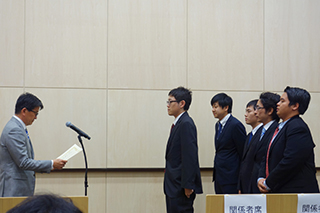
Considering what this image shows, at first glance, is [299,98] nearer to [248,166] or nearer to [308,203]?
[248,166]

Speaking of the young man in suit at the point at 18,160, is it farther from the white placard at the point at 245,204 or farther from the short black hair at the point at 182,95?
the white placard at the point at 245,204

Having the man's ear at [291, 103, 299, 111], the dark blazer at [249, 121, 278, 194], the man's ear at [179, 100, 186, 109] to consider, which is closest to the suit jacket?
the man's ear at [179, 100, 186, 109]

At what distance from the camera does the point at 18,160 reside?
2.71 m

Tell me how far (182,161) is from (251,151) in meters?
0.64

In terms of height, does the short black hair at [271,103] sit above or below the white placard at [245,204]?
above

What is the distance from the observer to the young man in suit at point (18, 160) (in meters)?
2.72

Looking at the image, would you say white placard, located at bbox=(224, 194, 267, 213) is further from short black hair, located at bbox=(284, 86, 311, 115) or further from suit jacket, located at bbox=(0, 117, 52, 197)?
suit jacket, located at bbox=(0, 117, 52, 197)

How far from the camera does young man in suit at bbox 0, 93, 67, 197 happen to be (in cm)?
272

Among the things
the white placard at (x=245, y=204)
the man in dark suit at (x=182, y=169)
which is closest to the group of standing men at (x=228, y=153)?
the man in dark suit at (x=182, y=169)

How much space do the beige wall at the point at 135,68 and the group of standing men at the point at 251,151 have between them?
57cm

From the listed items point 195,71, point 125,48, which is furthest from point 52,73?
point 195,71

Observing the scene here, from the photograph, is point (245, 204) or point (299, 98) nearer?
point (245, 204)

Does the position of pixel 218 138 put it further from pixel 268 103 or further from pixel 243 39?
pixel 243 39

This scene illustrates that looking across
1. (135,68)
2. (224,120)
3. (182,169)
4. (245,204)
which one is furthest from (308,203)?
(135,68)
